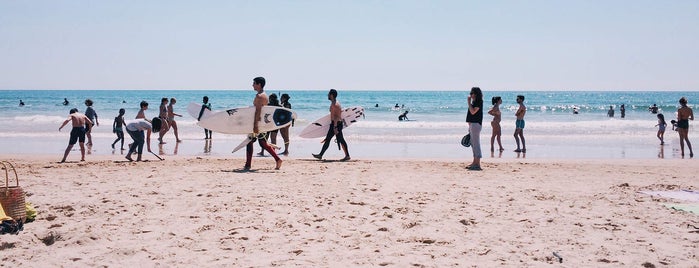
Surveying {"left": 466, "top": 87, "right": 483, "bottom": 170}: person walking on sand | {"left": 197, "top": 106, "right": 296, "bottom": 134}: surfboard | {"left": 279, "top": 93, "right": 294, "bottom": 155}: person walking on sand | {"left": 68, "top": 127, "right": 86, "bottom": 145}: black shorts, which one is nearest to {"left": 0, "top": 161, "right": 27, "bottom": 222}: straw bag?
{"left": 197, "top": 106, "right": 296, "bottom": 134}: surfboard

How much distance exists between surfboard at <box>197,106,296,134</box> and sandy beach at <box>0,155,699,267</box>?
100 centimetres

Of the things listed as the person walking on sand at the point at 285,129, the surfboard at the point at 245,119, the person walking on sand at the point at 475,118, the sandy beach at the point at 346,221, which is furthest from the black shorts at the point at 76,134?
the person walking on sand at the point at 475,118

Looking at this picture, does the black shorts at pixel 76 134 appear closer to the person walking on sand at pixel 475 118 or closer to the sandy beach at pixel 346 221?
the sandy beach at pixel 346 221

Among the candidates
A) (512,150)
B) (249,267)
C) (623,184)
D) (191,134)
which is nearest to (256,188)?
(249,267)

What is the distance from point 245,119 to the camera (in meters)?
10.1

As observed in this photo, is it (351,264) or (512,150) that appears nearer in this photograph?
(351,264)

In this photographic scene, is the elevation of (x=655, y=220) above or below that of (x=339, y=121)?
below

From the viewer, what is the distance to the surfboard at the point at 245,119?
32.3 feet

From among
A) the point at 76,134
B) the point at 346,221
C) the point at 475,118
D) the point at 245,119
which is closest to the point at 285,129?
the point at 245,119

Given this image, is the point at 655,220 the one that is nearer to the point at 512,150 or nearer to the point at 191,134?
the point at 512,150

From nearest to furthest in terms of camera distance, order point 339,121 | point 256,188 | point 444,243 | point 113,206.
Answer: point 444,243, point 113,206, point 256,188, point 339,121

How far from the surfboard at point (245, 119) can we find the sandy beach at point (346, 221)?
39.5 inches

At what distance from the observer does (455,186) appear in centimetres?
807

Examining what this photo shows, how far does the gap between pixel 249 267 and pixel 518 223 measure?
9.33 feet
